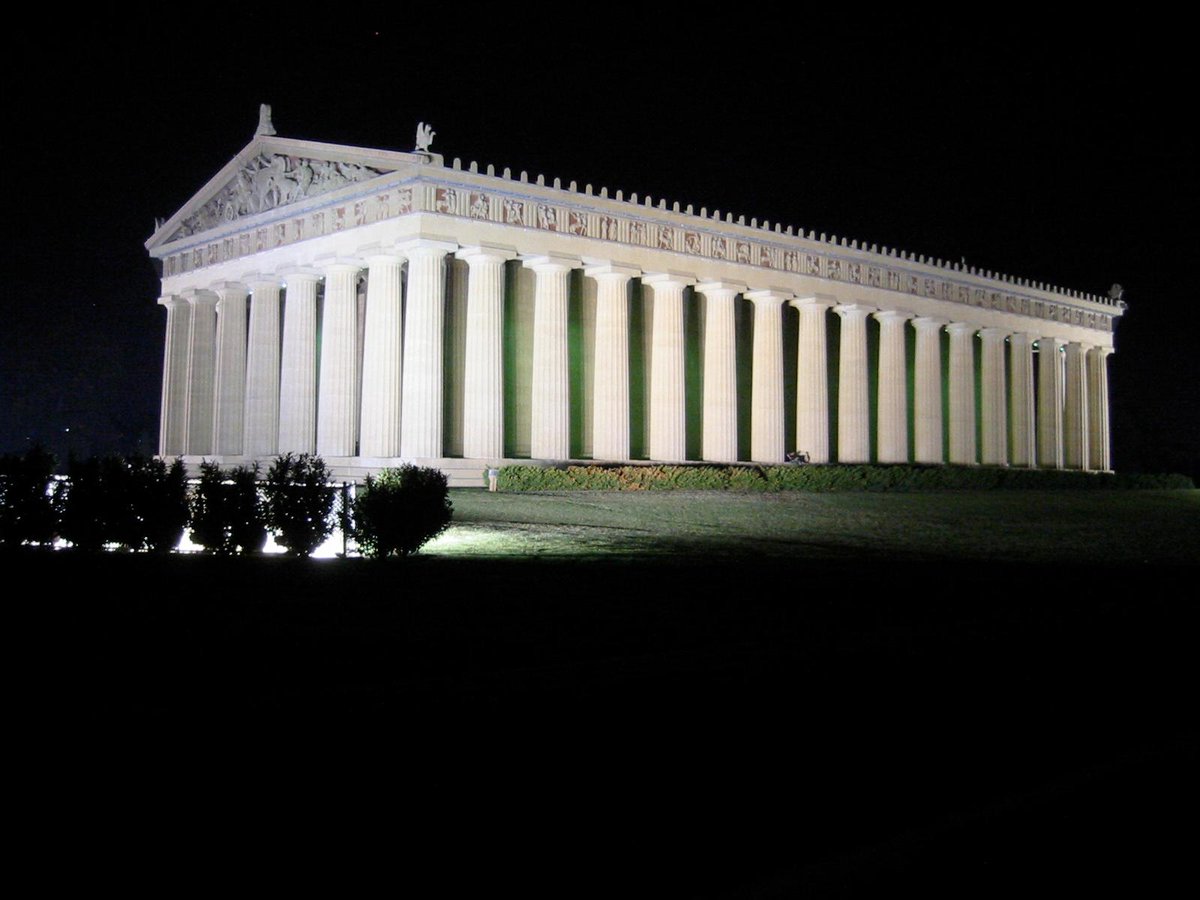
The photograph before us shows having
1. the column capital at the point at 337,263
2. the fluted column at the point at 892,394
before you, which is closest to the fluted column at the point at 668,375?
the column capital at the point at 337,263

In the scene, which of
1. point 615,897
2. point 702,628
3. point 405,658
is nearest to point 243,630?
point 405,658

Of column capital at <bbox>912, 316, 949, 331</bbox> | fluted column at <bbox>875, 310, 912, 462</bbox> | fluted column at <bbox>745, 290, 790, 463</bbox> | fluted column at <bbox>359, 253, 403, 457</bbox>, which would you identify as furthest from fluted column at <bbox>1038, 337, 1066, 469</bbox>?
fluted column at <bbox>359, 253, 403, 457</bbox>

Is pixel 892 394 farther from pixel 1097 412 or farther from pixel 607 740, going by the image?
pixel 607 740

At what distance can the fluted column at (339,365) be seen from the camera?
4034 centimetres

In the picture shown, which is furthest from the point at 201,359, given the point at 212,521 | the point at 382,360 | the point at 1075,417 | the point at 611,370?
the point at 1075,417

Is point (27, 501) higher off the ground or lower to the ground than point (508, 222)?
lower

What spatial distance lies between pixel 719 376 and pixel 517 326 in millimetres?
8735

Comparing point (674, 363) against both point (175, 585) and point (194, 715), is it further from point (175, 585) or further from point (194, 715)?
point (194, 715)

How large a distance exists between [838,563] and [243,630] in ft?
36.2

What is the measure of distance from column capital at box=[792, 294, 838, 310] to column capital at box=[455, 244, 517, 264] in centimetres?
1473

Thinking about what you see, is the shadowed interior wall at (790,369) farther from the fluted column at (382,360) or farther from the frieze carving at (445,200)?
the fluted column at (382,360)

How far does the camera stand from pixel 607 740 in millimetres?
7980

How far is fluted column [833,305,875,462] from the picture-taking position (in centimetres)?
5069

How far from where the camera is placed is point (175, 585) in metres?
14.6
